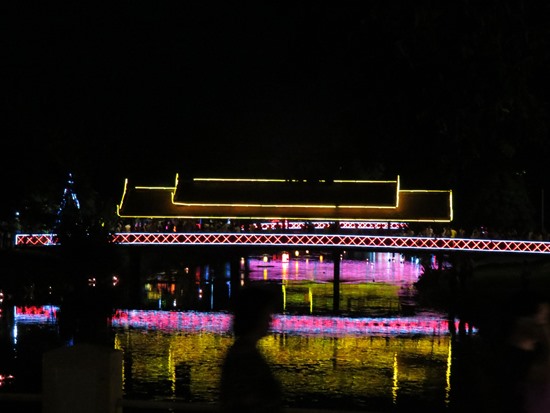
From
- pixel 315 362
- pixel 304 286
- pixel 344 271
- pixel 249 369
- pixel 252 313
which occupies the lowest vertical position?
pixel 315 362

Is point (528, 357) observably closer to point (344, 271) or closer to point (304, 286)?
point (304, 286)

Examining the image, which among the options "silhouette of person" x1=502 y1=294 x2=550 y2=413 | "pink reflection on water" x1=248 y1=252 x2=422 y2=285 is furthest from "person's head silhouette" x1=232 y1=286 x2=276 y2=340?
"pink reflection on water" x1=248 y1=252 x2=422 y2=285

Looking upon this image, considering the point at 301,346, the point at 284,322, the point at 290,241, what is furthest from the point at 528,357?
the point at 290,241

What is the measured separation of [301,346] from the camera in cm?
3619

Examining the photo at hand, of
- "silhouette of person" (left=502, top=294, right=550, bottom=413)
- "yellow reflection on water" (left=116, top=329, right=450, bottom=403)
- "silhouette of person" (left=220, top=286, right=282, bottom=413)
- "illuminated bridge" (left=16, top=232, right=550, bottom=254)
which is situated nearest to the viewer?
"silhouette of person" (left=220, top=286, right=282, bottom=413)

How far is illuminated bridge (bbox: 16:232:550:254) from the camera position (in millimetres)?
57188

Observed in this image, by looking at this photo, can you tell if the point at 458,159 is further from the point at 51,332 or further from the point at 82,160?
the point at 82,160

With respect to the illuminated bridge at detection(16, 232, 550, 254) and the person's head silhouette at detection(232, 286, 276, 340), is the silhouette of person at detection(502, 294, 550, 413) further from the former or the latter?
the illuminated bridge at detection(16, 232, 550, 254)

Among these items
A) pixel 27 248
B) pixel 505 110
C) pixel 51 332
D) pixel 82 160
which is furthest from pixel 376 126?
pixel 82 160

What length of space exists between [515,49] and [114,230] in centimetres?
5427

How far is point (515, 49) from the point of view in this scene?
31.8ft

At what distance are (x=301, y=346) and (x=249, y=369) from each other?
97.1ft

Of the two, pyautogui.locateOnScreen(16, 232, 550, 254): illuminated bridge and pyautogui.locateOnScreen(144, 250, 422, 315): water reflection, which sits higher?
pyautogui.locateOnScreen(16, 232, 550, 254): illuminated bridge

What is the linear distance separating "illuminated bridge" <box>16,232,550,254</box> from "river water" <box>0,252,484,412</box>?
256cm
